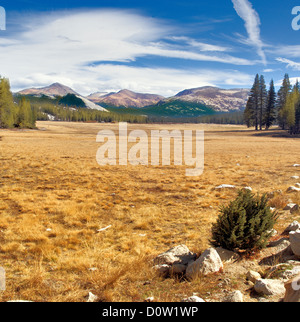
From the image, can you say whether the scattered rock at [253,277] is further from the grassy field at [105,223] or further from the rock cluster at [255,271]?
the grassy field at [105,223]

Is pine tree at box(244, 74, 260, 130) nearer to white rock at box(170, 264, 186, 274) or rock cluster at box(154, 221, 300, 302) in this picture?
rock cluster at box(154, 221, 300, 302)

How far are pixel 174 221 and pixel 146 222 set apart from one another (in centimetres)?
126

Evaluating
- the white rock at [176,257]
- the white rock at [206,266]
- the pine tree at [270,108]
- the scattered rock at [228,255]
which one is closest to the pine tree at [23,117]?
the pine tree at [270,108]

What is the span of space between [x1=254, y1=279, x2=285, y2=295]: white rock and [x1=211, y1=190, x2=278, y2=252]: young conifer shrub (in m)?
1.70

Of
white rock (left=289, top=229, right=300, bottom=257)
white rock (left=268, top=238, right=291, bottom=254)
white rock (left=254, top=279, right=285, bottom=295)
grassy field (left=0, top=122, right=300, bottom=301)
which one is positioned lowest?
grassy field (left=0, top=122, right=300, bottom=301)

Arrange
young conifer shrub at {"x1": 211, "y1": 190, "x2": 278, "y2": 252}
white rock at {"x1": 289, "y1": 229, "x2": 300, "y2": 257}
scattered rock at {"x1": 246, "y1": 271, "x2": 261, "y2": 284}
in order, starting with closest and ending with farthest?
scattered rock at {"x1": 246, "y1": 271, "x2": 261, "y2": 284} → white rock at {"x1": 289, "y1": 229, "x2": 300, "y2": 257} → young conifer shrub at {"x1": 211, "y1": 190, "x2": 278, "y2": 252}

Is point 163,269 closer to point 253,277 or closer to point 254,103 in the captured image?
point 253,277

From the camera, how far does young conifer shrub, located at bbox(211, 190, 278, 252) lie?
6.43 m

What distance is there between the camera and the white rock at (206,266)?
214 inches

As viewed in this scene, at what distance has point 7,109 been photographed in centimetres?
6178

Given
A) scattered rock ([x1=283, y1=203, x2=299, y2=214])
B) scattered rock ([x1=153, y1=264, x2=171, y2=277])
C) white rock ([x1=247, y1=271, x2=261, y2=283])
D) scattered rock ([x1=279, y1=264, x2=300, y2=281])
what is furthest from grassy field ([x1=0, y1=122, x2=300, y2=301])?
scattered rock ([x1=279, y1=264, x2=300, y2=281])

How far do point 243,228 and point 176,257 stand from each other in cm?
199
